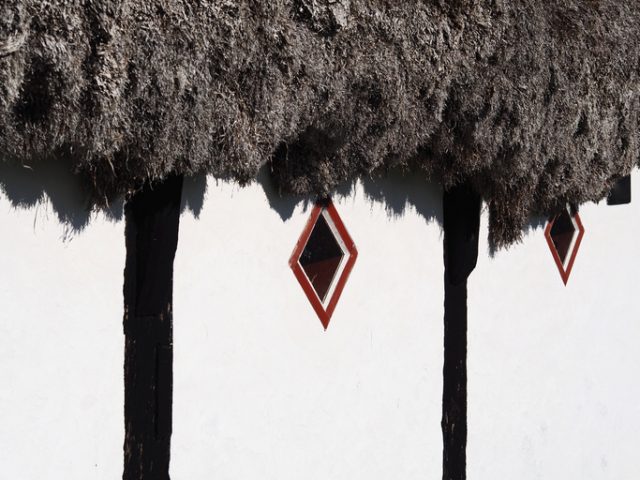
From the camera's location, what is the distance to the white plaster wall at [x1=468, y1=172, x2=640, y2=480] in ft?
16.6

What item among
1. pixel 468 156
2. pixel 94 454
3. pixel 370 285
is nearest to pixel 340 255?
pixel 370 285

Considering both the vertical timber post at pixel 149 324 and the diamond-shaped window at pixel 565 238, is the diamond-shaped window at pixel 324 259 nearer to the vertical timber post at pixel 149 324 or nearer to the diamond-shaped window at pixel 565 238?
the vertical timber post at pixel 149 324

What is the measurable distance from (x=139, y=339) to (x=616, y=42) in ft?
9.80

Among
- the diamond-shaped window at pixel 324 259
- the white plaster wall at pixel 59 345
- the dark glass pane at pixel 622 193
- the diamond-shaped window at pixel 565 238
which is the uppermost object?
the dark glass pane at pixel 622 193

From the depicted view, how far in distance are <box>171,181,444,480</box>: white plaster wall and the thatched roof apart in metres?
0.26

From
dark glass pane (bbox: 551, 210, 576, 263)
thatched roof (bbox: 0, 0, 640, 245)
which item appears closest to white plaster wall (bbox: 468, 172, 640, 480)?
dark glass pane (bbox: 551, 210, 576, 263)

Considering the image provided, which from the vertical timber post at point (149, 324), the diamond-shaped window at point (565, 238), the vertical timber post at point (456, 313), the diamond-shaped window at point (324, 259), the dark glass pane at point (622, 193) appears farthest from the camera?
the dark glass pane at point (622, 193)

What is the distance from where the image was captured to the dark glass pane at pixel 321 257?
406 centimetres

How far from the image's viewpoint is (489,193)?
15.5 ft

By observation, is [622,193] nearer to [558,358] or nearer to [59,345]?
[558,358]

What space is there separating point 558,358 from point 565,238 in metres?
0.72

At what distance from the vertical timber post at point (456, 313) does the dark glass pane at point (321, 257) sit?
819 millimetres

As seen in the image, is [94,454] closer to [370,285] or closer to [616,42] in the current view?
[370,285]

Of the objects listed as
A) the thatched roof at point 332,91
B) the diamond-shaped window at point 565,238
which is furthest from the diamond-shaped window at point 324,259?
the diamond-shaped window at point 565,238
